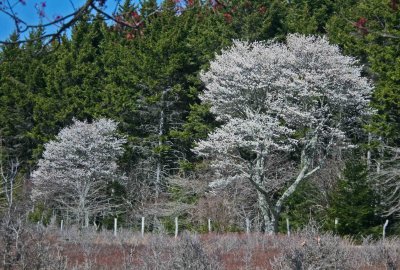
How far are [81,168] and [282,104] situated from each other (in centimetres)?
1250

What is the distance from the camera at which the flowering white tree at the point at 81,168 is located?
33.5 m

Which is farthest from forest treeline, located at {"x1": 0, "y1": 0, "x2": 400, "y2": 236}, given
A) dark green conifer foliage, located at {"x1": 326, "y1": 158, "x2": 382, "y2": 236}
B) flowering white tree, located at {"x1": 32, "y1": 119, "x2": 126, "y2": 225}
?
flowering white tree, located at {"x1": 32, "y1": 119, "x2": 126, "y2": 225}

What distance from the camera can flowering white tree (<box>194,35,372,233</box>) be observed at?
1075 inches

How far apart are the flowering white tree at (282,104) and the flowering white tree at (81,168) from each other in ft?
24.1

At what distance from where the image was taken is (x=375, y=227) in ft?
81.9

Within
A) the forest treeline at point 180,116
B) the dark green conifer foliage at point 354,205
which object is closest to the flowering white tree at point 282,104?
the forest treeline at point 180,116

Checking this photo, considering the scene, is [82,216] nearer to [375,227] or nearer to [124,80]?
[124,80]

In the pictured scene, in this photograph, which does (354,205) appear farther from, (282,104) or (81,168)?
(81,168)

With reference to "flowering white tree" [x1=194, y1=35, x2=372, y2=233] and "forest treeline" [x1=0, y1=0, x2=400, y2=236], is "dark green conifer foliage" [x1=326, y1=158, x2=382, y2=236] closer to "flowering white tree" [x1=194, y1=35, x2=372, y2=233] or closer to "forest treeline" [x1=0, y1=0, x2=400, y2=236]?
"forest treeline" [x1=0, y1=0, x2=400, y2=236]

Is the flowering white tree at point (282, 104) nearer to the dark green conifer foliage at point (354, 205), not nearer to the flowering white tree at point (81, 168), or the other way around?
the dark green conifer foliage at point (354, 205)

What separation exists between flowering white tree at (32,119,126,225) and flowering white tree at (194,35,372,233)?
734cm

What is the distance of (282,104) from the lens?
28.0 metres

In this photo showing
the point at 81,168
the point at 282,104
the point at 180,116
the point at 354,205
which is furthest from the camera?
the point at 180,116

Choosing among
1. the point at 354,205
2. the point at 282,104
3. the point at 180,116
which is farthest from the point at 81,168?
the point at 354,205
